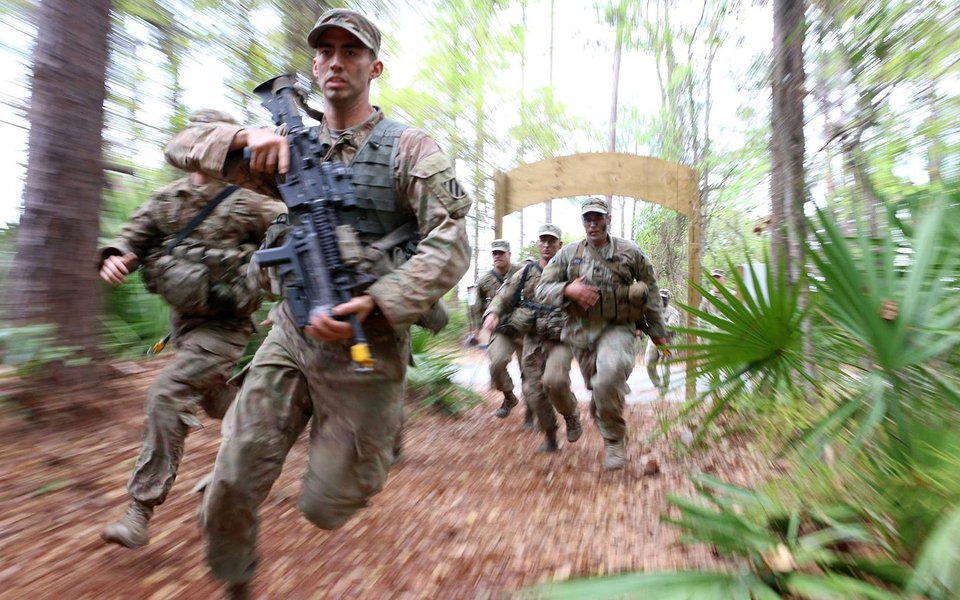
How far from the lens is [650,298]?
5582mm

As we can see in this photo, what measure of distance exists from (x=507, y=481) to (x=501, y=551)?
4.95 ft

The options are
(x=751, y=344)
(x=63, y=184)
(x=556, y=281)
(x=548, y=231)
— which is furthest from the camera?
(x=548, y=231)

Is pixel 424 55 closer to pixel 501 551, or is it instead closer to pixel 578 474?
pixel 578 474

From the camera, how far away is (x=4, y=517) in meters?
3.27

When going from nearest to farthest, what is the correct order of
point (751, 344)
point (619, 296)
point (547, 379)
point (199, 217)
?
point (751, 344), point (199, 217), point (619, 296), point (547, 379)

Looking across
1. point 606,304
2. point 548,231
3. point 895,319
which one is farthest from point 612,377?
point 895,319

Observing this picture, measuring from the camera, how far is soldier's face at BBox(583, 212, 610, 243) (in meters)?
5.59

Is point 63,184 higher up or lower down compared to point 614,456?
higher up

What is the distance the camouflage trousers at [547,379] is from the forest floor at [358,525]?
1.78 feet

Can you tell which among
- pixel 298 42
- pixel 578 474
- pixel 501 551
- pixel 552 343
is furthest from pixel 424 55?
pixel 501 551

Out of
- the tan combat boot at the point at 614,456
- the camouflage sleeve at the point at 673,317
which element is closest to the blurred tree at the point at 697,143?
the camouflage sleeve at the point at 673,317

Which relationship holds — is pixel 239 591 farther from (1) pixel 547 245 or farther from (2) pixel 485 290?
(2) pixel 485 290

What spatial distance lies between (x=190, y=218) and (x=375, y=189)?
1.59 m

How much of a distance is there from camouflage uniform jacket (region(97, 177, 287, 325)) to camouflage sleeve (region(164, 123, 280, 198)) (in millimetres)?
942
